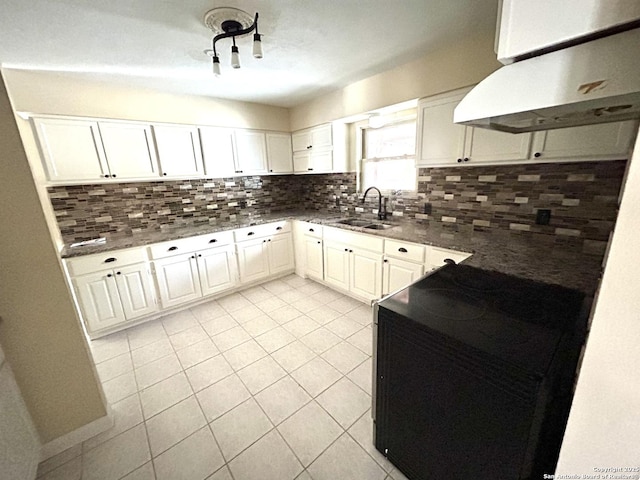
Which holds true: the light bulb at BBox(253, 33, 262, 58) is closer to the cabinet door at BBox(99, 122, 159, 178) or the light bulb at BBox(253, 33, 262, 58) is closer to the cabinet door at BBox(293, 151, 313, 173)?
the cabinet door at BBox(99, 122, 159, 178)

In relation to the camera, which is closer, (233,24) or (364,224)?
(233,24)

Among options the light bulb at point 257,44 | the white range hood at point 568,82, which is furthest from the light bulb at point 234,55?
the white range hood at point 568,82

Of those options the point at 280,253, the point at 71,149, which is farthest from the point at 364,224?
the point at 71,149

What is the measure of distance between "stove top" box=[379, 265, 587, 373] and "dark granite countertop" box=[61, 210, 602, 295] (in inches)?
7.6

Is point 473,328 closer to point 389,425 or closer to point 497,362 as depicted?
point 497,362

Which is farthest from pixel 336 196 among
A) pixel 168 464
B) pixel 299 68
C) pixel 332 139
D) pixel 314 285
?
pixel 168 464

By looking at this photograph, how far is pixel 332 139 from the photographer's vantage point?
10.9ft

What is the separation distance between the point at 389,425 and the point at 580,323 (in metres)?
0.95

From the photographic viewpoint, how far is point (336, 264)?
125 inches

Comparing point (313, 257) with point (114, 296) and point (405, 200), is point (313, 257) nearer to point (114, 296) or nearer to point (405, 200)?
point (405, 200)

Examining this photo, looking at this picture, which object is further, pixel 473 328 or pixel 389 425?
pixel 389 425

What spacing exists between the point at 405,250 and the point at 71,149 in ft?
10.6

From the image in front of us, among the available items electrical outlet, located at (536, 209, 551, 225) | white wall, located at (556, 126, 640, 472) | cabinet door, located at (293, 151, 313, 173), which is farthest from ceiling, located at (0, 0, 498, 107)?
white wall, located at (556, 126, 640, 472)

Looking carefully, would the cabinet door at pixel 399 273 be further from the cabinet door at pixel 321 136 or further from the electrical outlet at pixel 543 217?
the cabinet door at pixel 321 136
